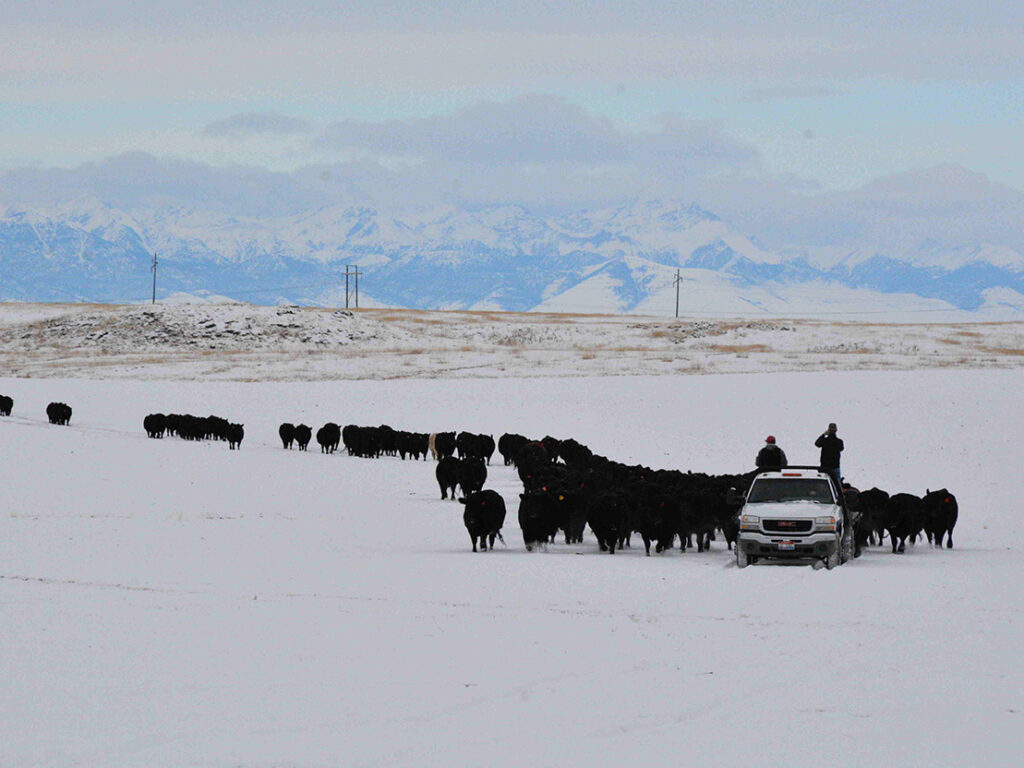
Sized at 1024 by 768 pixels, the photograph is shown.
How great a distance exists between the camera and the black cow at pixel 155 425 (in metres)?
39.9

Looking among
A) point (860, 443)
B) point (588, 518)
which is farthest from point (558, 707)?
point (860, 443)

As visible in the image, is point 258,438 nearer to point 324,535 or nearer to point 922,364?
point 324,535

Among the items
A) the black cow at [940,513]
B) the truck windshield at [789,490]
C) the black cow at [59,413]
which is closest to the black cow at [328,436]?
the black cow at [59,413]

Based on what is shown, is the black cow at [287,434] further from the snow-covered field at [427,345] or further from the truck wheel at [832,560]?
the truck wheel at [832,560]

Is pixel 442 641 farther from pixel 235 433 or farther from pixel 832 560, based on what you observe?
pixel 235 433

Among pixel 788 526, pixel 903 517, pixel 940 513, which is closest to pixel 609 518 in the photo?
pixel 788 526

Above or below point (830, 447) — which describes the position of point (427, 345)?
above

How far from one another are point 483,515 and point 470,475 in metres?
7.75

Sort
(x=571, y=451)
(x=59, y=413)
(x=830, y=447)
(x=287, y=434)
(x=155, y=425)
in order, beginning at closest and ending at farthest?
(x=830, y=447), (x=571, y=451), (x=287, y=434), (x=155, y=425), (x=59, y=413)

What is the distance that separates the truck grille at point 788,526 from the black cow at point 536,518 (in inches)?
139

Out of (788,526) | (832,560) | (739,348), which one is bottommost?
(832,560)

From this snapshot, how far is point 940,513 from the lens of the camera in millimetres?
19812

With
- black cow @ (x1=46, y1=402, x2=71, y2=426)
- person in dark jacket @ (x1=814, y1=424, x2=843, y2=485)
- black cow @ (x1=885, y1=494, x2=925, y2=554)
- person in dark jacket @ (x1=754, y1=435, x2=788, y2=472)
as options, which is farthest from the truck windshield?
black cow @ (x1=46, y1=402, x2=71, y2=426)

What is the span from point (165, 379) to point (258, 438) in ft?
47.6
